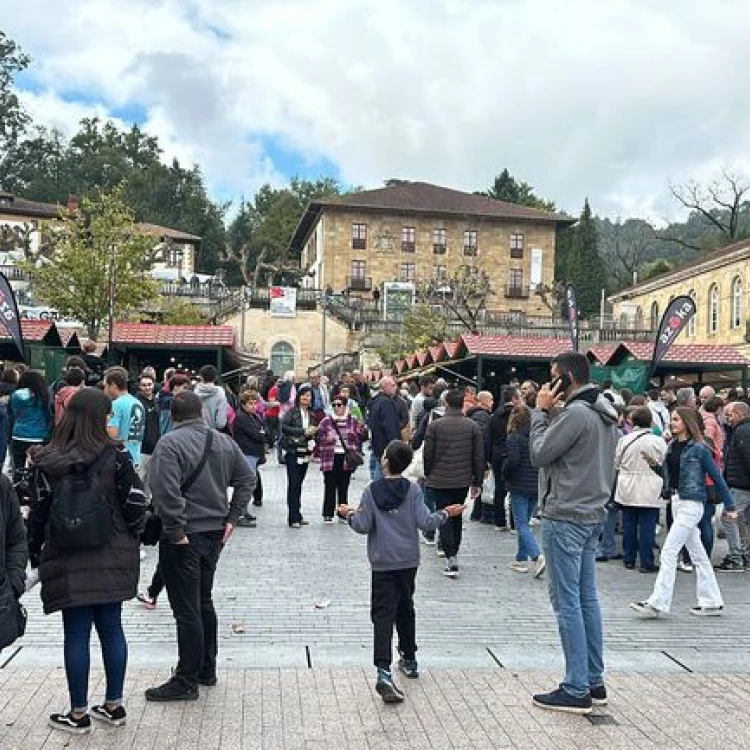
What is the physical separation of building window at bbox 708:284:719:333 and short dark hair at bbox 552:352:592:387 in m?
47.7

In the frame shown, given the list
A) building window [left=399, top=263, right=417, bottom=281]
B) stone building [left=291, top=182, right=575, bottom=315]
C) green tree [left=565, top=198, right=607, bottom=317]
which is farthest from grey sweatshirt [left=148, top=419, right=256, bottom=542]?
green tree [left=565, top=198, right=607, bottom=317]

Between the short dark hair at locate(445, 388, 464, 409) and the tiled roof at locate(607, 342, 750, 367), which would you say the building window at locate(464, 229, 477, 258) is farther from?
the short dark hair at locate(445, 388, 464, 409)

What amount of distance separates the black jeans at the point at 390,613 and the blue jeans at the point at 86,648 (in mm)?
1500

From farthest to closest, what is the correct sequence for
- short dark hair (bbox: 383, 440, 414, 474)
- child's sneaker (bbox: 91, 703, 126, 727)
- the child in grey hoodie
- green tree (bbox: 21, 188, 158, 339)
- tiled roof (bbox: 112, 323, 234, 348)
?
green tree (bbox: 21, 188, 158, 339) → tiled roof (bbox: 112, 323, 234, 348) → short dark hair (bbox: 383, 440, 414, 474) → the child in grey hoodie → child's sneaker (bbox: 91, 703, 126, 727)

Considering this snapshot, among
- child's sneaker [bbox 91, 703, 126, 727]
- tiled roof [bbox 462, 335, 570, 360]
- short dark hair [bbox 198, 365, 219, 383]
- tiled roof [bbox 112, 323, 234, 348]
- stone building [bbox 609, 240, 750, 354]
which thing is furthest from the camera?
stone building [bbox 609, 240, 750, 354]

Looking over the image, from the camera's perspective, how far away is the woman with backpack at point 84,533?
4.71 metres

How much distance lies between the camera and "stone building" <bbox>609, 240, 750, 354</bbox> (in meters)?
46.9

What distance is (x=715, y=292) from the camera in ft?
164

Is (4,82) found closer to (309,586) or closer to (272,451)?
(272,451)

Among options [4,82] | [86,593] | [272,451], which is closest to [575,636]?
[86,593]

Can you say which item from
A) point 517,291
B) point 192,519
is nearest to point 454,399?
point 192,519

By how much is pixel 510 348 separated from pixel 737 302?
95.4 ft

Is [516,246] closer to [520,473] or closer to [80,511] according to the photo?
[520,473]

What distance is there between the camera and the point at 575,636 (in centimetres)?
534
